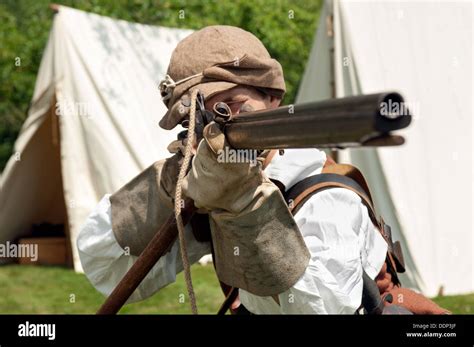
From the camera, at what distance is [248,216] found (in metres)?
1.62

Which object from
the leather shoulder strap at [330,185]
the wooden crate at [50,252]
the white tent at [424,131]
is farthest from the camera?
the wooden crate at [50,252]

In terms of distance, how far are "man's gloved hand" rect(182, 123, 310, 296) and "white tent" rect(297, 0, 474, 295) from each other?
12.8ft

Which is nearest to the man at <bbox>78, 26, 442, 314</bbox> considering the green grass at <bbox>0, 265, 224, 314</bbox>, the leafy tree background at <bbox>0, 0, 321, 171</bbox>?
the green grass at <bbox>0, 265, 224, 314</bbox>

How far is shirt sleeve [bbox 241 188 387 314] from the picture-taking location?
5.53 feet

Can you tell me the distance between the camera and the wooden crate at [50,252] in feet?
22.2

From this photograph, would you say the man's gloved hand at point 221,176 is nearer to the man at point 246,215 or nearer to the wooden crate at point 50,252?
the man at point 246,215

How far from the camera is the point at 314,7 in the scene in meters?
13.5

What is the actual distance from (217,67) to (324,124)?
0.67 m

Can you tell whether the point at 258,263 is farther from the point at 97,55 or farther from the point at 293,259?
the point at 97,55

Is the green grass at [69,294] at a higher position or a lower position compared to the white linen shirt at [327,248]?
lower

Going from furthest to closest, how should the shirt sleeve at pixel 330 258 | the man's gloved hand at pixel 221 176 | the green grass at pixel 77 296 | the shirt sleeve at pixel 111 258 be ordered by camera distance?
the green grass at pixel 77 296
the shirt sleeve at pixel 111 258
the shirt sleeve at pixel 330 258
the man's gloved hand at pixel 221 176

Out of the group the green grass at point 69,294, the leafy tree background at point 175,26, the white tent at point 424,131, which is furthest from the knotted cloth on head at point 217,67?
the leafy tree background at point 175,26

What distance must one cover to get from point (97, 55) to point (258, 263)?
5.12 metres
